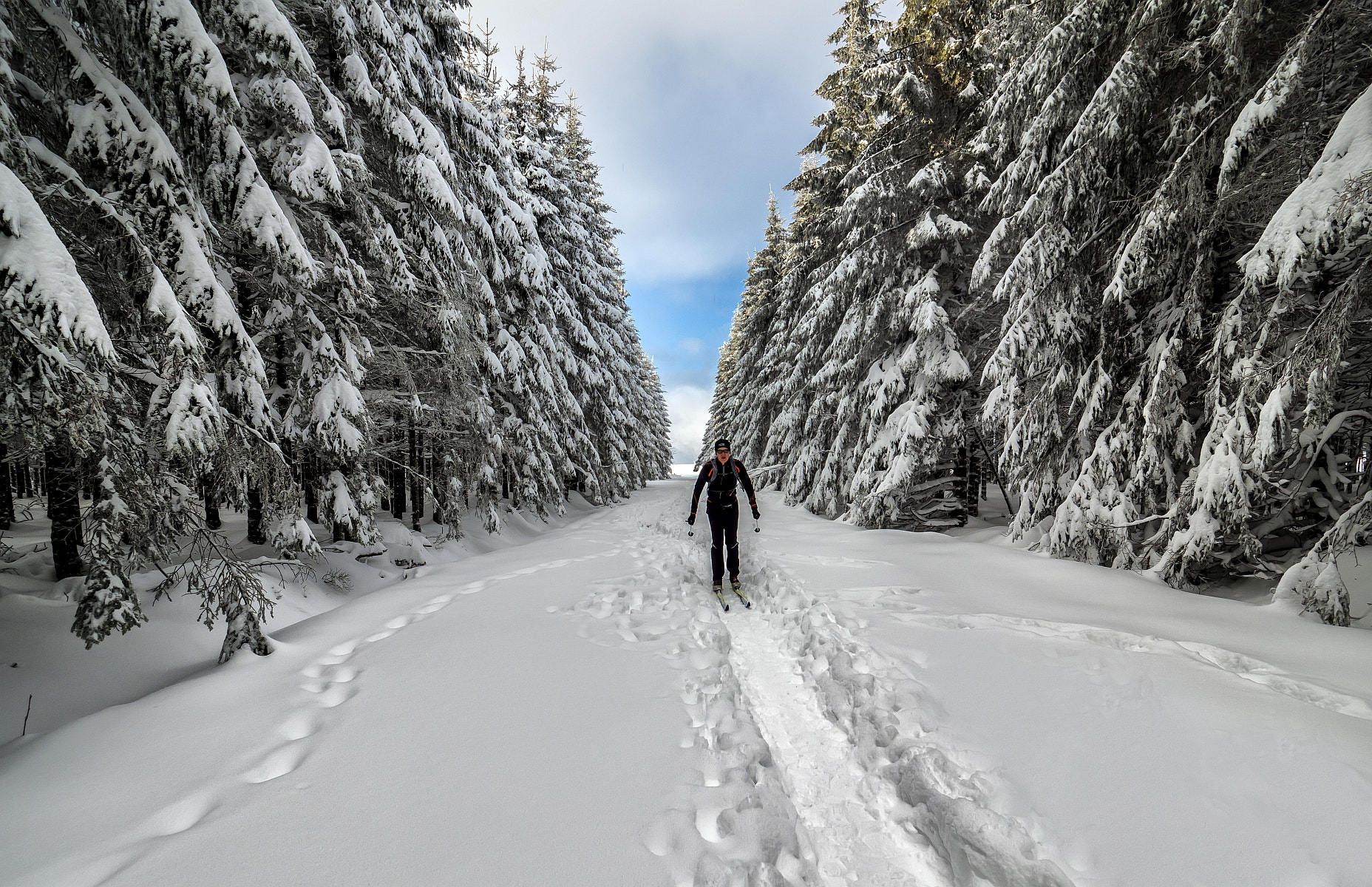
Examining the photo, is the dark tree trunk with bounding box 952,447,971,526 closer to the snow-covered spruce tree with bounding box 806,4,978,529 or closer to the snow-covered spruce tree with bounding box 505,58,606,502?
the snow-covered spruce tree with bounding box 806,4,978,529

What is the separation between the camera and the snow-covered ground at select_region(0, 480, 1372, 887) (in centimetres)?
205

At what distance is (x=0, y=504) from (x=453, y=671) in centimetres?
1401

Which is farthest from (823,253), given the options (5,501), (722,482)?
(5,501)

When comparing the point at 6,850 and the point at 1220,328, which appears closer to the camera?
the point at 6,850

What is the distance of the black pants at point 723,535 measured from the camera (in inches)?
Answer: 268

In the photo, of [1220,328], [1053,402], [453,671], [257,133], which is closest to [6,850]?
[453,671]

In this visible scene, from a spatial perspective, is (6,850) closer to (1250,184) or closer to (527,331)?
(1250,184)

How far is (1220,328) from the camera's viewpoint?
197 inches

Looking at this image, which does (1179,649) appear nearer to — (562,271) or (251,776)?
(251,776)

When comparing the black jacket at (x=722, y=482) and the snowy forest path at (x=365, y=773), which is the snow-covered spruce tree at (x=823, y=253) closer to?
the black jacket at (x=722, y=482)

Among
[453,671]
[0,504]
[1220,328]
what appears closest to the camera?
[453,671]

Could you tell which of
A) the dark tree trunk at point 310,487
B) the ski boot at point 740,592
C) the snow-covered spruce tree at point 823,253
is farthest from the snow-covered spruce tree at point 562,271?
the ski boot at point 740,592

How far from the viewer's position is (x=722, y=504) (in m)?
7.21

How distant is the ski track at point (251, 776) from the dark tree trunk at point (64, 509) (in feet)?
7.16
